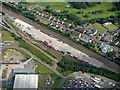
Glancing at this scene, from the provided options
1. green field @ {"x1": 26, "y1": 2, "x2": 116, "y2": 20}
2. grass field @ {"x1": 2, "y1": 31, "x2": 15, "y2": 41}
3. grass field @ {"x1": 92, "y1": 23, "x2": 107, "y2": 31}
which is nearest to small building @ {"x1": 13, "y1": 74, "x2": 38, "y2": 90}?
grass field @ {"x1": 2, "y1": 31, "x2": 15, "y2": 41}

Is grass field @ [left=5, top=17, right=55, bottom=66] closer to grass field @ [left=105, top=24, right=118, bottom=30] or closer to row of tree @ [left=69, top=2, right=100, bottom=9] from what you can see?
grass field @ [left=105, top=24, right=118, bottom=30]

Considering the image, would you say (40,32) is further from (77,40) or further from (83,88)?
(83,88)

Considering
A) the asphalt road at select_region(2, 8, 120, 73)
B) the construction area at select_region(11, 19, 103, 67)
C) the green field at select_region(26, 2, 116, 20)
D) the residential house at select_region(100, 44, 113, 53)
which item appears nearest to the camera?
the asphalt road at select_region(2, 8, 120, 73)

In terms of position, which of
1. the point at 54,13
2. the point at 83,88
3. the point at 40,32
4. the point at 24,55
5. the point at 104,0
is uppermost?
the point at 104,0

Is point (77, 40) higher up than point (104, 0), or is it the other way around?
point (104, 0)

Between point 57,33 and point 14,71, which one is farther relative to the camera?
point 57,33

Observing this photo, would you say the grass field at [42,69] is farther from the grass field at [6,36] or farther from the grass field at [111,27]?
the grass field at [111,27]

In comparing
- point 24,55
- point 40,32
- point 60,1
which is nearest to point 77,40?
Result: point 40,32

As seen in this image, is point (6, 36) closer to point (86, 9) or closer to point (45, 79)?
point (45, 79)
